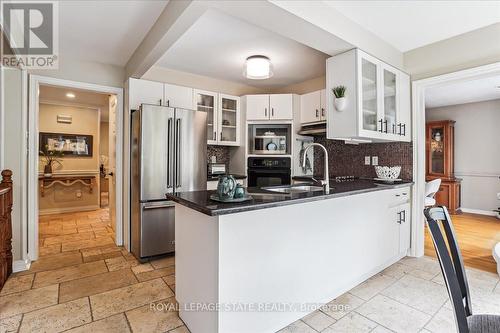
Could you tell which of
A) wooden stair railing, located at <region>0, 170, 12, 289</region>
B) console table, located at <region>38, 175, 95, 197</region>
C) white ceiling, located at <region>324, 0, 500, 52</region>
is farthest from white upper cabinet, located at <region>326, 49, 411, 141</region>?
console table, located at <region>38, 175, 95, 197</region>

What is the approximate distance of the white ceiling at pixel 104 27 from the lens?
7.20 ft

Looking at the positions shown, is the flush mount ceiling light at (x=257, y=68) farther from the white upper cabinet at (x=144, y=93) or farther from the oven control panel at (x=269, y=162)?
the oven control panel at (x=269, y=162)

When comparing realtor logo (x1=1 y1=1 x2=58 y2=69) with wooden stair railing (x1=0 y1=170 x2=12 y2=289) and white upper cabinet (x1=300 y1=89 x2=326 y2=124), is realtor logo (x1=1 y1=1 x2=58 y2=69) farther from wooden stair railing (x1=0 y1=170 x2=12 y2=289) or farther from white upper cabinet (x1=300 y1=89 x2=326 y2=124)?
white upper cabinet (x1=300 y1=89 x2=326 y2=124)

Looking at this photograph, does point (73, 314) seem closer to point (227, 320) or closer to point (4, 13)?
point (227, 320)

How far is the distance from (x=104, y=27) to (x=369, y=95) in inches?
107

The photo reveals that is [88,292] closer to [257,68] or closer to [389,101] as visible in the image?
[257,68]

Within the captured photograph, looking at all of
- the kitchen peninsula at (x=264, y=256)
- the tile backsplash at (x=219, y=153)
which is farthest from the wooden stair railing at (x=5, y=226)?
the tile backsplash at (x=219, y=153)

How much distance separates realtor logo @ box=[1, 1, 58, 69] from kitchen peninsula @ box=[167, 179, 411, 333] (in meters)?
1.94

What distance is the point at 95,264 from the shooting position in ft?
9.73

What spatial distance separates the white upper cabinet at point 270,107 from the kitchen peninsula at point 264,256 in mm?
2006

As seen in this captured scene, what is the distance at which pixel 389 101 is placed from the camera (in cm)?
302

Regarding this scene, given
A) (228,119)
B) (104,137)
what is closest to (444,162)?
(228,119)

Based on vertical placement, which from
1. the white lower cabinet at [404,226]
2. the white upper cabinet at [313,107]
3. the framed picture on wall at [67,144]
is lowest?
the white lower cabinet at [404,226]

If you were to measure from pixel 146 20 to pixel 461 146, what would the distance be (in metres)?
6.51
